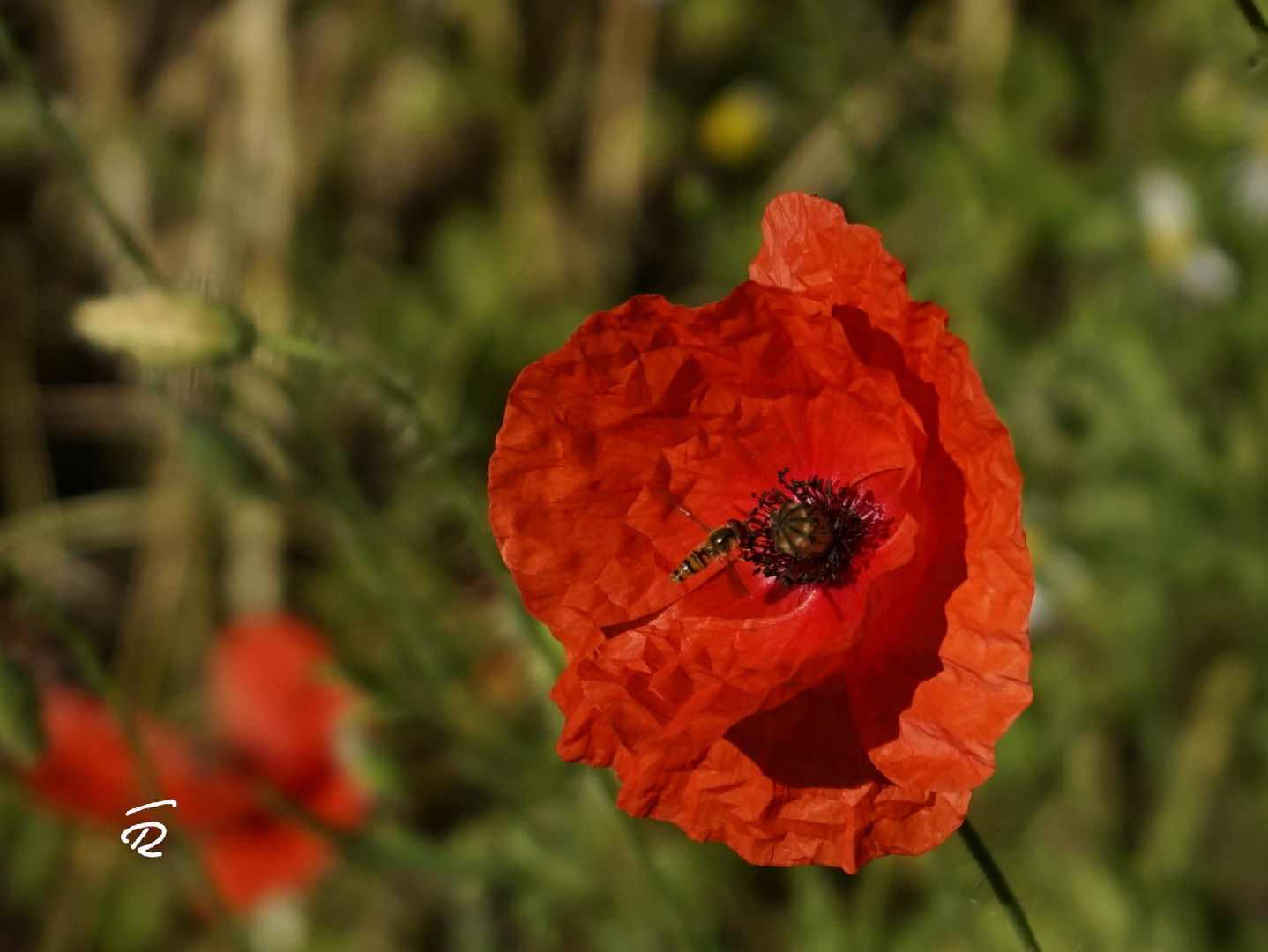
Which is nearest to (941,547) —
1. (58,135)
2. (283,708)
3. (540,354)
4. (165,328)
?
(165,328)

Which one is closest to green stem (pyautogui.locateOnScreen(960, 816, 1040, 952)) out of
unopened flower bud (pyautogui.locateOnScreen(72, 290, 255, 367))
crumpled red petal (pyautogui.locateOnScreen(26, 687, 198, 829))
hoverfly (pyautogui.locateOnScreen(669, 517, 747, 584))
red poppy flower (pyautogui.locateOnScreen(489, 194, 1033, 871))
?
red poppy flower (pyautogui.locateOnScreen(489, 194, 1033, 871))

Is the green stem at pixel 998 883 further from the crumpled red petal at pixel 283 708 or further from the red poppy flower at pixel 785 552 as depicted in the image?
the crumpled red petal at pixel 283 708

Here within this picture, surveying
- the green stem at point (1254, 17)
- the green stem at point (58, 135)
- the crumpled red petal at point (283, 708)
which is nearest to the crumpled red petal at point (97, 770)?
the crumpled red petal at point (283, 708)

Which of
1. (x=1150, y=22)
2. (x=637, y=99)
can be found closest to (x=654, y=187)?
(x=637, y=99)

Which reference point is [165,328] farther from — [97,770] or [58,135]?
[97,770]

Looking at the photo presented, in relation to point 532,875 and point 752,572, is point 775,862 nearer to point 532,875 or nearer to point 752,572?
point 752,572

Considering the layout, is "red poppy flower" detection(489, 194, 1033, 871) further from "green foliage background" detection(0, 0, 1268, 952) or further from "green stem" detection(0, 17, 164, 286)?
"green stem" detection(0, 17, 164, 286)
